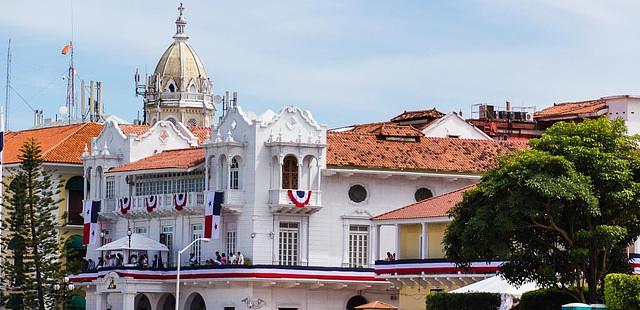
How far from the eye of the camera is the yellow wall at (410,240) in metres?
88.9

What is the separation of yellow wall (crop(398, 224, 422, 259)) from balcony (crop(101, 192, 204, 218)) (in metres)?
10.9

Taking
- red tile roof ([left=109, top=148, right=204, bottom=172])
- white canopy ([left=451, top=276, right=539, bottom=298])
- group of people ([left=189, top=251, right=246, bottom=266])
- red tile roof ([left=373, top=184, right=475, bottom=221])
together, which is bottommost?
white canopy ([left=451, top=276, right=539, bottom=298])

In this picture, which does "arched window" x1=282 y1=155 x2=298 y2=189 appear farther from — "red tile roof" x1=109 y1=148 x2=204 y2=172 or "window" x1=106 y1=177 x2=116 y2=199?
"window" x1=106 y1=177 x2=116 y2=199

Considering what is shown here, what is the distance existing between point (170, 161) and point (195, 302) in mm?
7150

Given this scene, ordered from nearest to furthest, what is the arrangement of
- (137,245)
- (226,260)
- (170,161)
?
(226,260) → (137,245) → (170,161)

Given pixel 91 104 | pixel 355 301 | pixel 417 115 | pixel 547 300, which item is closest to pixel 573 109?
pixel 417 115

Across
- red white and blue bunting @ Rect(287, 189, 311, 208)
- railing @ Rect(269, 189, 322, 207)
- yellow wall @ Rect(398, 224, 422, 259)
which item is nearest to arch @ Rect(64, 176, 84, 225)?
railing @ Rect(269, 189, 322, 207)

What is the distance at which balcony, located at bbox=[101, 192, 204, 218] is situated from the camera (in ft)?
315

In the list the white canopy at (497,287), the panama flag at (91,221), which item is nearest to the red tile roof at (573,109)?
the panama flag at (91,221)

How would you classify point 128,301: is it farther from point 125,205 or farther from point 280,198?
point 280,198

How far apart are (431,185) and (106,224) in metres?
18.1

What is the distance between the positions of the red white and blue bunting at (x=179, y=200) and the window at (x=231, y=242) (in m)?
3.09

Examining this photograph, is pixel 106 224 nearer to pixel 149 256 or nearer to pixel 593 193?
pixel 149 256

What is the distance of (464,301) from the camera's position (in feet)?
241
